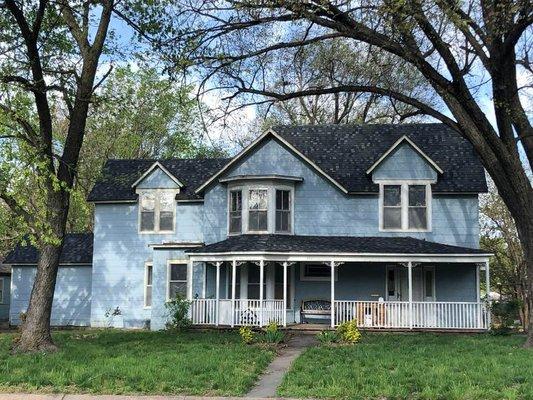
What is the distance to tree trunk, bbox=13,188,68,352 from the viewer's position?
15102 mm

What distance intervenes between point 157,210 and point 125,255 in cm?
237

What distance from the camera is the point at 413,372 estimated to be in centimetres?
1147

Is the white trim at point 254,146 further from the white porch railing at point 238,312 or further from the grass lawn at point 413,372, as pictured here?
the grass lawn at point 413,372

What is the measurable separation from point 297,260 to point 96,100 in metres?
9.86

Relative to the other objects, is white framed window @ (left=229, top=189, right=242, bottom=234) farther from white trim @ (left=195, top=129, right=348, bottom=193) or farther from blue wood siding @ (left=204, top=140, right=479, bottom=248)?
white trim @ (left=195, top=129, right=348, bottom=193)

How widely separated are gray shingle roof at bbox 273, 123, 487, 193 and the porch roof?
7.26 feet

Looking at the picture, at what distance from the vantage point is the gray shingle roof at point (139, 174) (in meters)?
26.8

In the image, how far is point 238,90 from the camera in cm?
1633

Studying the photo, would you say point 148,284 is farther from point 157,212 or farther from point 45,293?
point 45,293

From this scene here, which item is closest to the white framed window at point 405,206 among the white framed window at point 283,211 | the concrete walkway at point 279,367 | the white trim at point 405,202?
the white trim at point 405,202

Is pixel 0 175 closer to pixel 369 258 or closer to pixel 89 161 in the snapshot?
pixel 369 258

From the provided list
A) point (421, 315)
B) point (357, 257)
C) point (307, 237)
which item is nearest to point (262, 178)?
point (307, 237)

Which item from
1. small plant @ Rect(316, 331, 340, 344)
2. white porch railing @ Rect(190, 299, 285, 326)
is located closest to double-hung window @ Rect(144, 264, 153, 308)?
white porch railing @ Rect(190, 299, 285, 326)

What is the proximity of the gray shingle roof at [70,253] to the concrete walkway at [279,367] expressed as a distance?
12.6 meters
